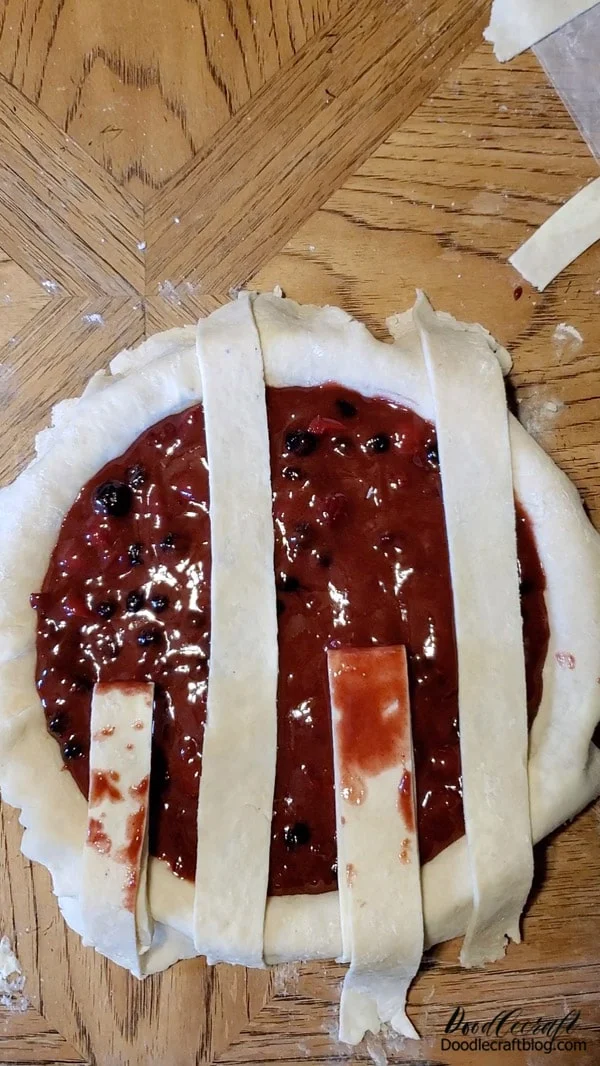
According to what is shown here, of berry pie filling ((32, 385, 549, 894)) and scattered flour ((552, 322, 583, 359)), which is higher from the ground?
scattered flour ((552, 322, 583, 359))

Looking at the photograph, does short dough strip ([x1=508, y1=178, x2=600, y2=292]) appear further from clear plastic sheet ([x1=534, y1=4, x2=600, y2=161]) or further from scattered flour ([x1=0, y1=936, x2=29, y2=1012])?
scattered flour ([x1=0, y1=936, x2=29, y2=1012])

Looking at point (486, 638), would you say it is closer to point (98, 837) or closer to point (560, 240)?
point (98, 837)

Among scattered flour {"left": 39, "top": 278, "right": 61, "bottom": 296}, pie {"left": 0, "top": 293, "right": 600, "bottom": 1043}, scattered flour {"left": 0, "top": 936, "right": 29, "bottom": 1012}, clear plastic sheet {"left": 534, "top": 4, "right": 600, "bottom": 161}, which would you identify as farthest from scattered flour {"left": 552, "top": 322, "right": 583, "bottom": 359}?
scattered flour {"left": 0, "top": 936, "right": 29, "bottom": 1012}

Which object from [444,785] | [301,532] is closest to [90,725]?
[301,532]

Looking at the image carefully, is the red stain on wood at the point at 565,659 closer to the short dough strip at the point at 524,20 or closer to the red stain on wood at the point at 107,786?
the red stain on wood at the point at 107,786

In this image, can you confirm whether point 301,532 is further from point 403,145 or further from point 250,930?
point 403,145
